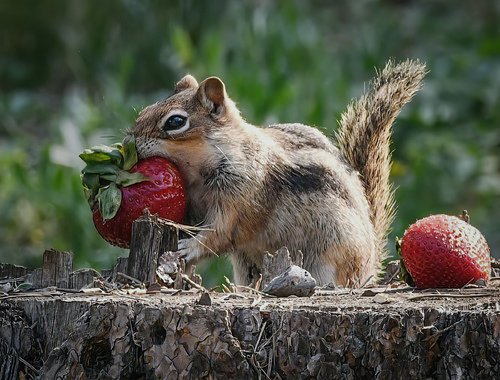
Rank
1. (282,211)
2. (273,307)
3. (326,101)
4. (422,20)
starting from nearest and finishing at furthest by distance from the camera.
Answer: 1. (273,307)
2. (282,211)
3. (326,101)
4. (422,20)

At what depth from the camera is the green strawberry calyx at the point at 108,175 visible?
209cm

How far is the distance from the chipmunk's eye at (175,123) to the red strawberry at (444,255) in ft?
2.56

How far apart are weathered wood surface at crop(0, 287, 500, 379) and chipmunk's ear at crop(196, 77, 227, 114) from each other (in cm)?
96

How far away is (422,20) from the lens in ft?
23.1

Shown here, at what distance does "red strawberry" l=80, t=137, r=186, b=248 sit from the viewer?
2.10 meters

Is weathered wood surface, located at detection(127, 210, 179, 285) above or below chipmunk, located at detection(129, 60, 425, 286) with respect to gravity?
below

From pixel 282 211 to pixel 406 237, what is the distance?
517 mm

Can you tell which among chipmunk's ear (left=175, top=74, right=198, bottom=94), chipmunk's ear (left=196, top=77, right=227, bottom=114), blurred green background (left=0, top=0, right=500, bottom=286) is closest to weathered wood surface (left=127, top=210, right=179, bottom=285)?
chipmunk's ear (left=196, top=77, right=227, bottom=114)

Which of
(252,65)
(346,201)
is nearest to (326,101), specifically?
(252,65)

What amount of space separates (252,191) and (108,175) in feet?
1.45

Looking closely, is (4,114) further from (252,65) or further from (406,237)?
(406,237)

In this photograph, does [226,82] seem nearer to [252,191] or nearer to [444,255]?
[252,191]

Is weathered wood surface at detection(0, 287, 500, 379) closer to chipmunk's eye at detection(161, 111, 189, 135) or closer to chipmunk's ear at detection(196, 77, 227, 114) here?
chipmunk's eye at detection(161, 111, 189, 135)

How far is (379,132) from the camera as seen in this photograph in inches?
101
